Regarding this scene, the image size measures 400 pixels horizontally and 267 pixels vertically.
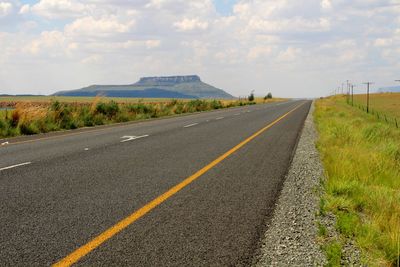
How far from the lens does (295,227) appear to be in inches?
197

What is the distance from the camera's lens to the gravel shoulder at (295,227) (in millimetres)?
4035

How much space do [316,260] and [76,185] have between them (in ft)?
14.1

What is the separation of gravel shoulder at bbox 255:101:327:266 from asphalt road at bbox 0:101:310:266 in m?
0.16

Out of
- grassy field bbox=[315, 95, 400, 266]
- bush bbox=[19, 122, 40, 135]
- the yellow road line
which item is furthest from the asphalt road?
bush bbox=[19, 122, 40, 135]

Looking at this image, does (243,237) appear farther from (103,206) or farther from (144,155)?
(144,155)

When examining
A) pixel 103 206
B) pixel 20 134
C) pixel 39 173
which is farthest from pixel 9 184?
pixel 20 134

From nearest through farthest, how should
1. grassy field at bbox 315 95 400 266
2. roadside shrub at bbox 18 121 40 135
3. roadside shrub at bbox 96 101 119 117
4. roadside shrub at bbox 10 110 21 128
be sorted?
grassy field at bbox 315 95 400 266, roadside shrub at bbox 18 121 40 135, roadside shrub at bbox 10 110 21 128, roadside shrub at bbox 96 101 119 117

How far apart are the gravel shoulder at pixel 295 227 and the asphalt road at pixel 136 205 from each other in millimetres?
160

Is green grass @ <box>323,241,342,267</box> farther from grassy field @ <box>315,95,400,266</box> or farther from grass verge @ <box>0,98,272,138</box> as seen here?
grass verge @ <box>0,98,272,138</box>

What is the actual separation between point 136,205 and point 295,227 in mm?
2117

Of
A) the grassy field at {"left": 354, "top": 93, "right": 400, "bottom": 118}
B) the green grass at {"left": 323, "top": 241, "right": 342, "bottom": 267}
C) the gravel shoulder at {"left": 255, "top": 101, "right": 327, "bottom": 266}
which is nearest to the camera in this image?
the green grass at {"left": 323, "top": 241, "right": 342, "bottom": 267}

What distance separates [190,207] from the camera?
5707mm

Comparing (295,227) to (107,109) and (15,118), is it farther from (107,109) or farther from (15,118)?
(107,109)

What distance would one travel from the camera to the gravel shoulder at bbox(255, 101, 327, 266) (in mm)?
4035
